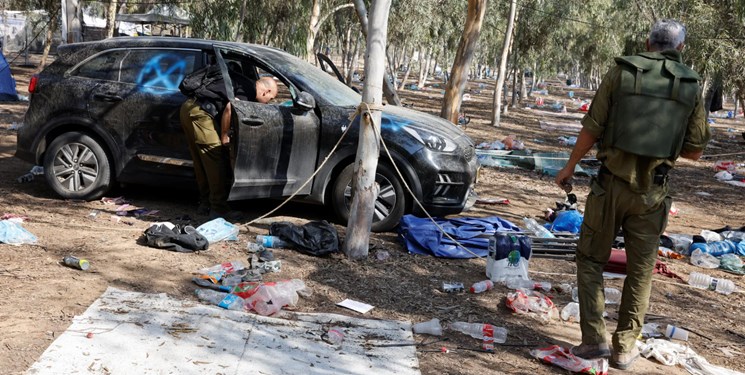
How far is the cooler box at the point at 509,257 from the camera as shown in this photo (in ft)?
20.6

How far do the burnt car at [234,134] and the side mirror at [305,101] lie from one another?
0.04 ft

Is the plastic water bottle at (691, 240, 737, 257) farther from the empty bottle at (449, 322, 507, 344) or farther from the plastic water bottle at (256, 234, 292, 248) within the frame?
the plastic water bottle at (256, 234, 292, 248)

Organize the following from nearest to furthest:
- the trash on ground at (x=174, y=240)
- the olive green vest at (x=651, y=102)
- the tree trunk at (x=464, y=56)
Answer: the olive green vest at (x=651, y=102) → the trash on ground at (x=174, y=240) → the tree trunk at (x=464, y=56)

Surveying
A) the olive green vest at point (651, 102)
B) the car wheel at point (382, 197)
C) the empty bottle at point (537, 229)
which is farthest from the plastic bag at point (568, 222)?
the olive green vest at point (651, 102)

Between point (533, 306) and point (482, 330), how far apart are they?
24.9 inches

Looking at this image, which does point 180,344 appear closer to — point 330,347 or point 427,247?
point 330,347

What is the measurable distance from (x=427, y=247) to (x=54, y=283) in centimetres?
319

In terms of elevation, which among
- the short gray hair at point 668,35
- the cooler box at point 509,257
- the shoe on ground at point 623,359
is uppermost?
the short gray hair at point 668,35

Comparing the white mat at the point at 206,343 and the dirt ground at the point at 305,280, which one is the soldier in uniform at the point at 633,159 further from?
the white mat at the point at 206,343

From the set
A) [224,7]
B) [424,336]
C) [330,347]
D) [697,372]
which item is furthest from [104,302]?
[224,7]

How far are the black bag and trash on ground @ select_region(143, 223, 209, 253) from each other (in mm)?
1355

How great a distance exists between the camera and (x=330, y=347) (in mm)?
4750

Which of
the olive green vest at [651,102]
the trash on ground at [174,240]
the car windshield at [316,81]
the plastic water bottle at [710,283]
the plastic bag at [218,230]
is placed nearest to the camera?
the olive green vest at [651,102]

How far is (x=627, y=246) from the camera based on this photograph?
4.74 meters
